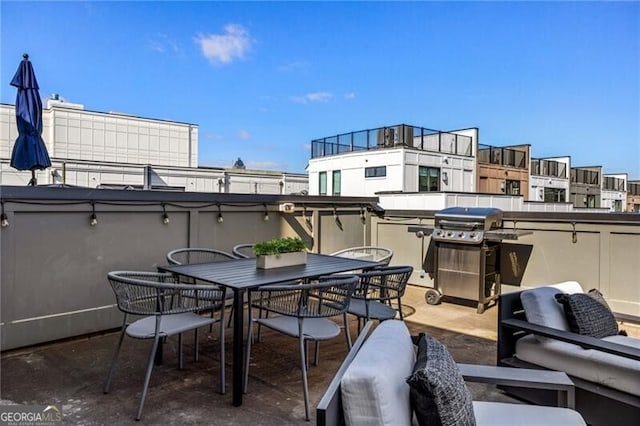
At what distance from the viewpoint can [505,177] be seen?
71.8 feet

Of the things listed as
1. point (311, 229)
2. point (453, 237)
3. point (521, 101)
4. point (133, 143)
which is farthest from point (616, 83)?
point (133, 143)

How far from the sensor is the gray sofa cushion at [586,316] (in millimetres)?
2633

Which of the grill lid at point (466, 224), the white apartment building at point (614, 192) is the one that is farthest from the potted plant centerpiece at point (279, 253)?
the white apartment building at point (614, 192)

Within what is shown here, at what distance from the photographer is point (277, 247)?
3.43 meters

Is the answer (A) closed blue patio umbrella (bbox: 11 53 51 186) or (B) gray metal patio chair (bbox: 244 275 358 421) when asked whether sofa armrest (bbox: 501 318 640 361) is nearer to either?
(B) gray metal patio chair (bbox: 244 275 358 421)

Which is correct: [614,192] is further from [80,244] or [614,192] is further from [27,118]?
[27,118]

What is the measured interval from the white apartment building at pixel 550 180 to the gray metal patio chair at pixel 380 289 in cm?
2299

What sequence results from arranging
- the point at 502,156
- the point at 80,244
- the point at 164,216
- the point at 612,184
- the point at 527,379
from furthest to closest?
the point at 612,184
the point at 502,156
the point at 164,216
the point at 80,244
the point at 527,379

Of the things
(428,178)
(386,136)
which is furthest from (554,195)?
(386,136)

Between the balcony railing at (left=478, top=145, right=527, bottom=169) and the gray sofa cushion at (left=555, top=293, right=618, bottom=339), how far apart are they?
61.4 ft

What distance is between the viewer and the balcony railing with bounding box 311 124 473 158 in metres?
17.5

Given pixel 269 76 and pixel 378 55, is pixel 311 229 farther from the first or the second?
pixel 269 76

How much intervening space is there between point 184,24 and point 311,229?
571 cm

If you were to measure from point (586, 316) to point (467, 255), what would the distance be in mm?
2440
